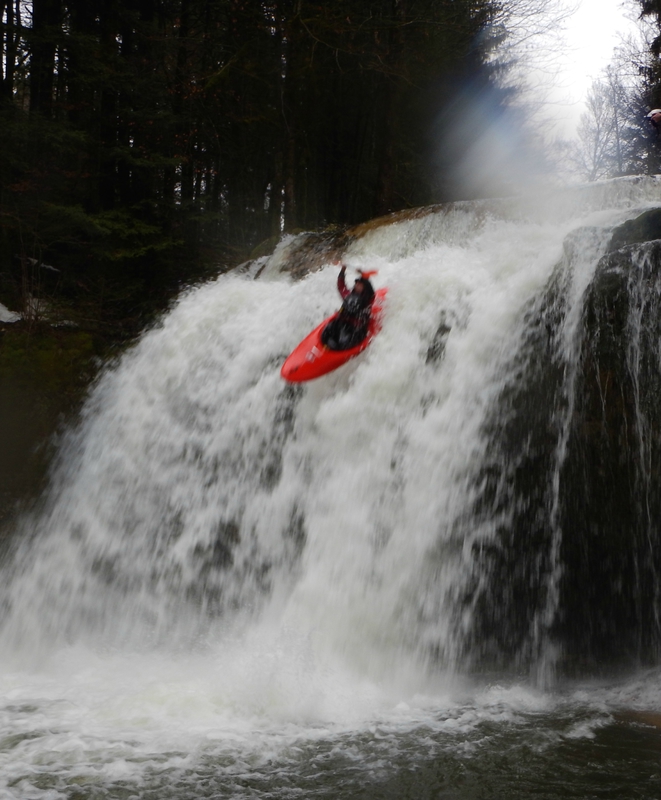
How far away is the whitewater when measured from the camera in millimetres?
3807

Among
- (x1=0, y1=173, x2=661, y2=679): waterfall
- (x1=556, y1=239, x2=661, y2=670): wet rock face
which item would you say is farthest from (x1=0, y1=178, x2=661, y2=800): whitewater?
(x1=556, y1=239, x2=661, y2=670): wet rock face

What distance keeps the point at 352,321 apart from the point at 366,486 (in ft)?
6.16

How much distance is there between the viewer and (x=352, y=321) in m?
6.99

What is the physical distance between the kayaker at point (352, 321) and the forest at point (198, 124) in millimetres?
3391

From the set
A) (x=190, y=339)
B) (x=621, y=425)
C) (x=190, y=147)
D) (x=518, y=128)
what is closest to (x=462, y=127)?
(x=518, y=128)

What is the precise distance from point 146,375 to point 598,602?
524cm

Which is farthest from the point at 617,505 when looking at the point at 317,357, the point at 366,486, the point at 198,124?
the point at 198,124

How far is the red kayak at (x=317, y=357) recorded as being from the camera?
22.3ft

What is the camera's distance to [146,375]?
8086 mm

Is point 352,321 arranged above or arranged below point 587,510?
above

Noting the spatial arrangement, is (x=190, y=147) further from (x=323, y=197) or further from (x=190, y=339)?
(x=190, y=339)

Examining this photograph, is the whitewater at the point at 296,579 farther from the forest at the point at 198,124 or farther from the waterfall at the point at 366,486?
the forest at the point at 198,124

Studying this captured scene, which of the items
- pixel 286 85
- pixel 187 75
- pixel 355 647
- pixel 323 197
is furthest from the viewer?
pixel 323 197

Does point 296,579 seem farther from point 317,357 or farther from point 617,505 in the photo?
point 617,505
